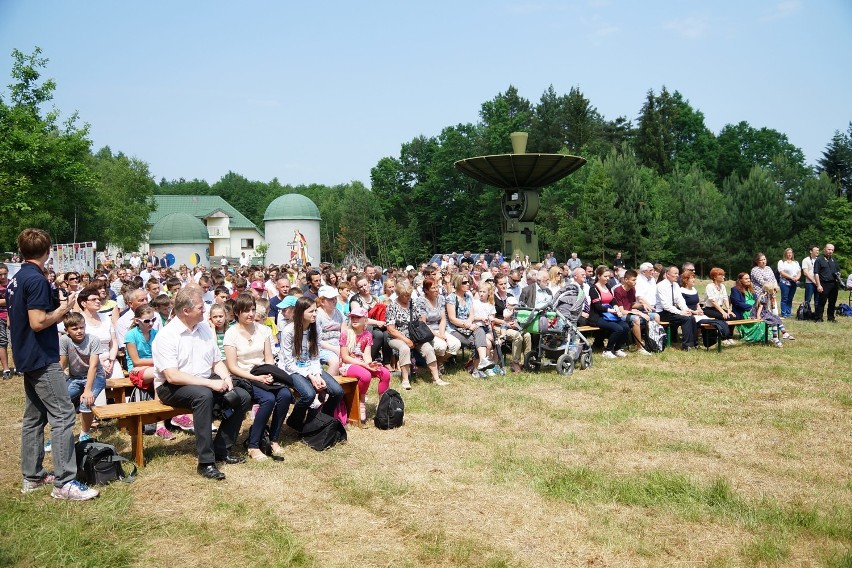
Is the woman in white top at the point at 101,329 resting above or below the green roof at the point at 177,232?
below

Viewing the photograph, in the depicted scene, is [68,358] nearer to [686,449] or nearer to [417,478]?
[417,478]

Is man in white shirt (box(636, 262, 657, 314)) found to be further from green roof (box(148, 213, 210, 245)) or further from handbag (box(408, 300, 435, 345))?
green roof (box(148, 213, 210, 245))

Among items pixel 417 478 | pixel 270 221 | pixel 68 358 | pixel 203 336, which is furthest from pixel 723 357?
pixel 270 221

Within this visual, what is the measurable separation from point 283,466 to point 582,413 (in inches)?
141

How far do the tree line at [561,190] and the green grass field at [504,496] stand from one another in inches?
749

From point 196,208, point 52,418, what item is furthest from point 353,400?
point 196,208

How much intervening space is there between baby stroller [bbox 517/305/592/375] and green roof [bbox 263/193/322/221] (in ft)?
176

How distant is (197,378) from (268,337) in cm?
92

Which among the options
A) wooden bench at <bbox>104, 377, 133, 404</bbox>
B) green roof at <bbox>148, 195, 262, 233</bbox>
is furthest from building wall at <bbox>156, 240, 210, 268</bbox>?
wooden bench at <bbox>104, 377, 133, 404</bbox>

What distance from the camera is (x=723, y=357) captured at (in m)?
11.1

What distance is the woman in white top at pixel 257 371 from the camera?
630cm

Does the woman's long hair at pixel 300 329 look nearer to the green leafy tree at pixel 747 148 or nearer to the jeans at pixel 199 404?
the jeans at pixel 199 404

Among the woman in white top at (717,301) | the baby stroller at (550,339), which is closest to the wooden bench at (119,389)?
the baby stroller at (550,339)

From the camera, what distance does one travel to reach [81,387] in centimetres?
673
